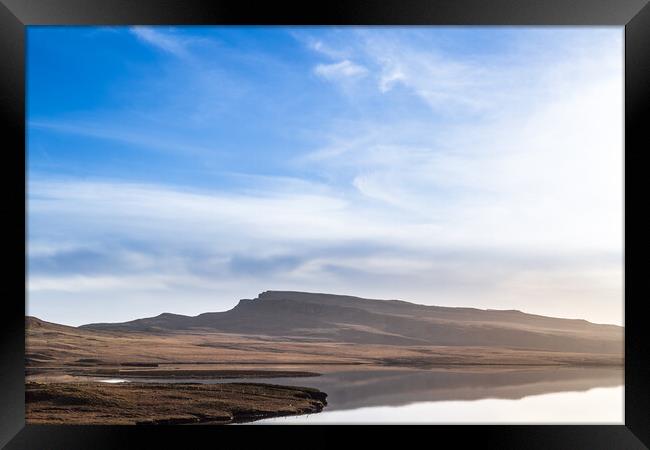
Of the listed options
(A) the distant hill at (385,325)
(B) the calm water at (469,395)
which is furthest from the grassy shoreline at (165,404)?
(A) the distant hill at (385,325)

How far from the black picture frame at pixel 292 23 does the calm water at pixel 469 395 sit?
22.8 ft

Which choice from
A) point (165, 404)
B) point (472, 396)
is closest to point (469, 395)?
point (472, 396)

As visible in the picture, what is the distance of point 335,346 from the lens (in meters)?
31.4

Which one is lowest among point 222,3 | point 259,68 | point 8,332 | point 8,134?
point 8,332

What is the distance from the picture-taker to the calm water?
1366cm

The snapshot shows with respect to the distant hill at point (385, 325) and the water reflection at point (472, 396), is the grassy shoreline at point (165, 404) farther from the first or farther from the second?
the distant hill at point (385, 325)

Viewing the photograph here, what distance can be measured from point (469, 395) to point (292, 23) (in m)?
16.4

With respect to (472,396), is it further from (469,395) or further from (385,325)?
(385,325)

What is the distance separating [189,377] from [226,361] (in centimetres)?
660

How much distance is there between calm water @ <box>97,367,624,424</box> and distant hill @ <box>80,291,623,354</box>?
545 cm

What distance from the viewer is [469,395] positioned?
17.8 metres

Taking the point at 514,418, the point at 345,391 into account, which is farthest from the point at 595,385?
the point at 345,391

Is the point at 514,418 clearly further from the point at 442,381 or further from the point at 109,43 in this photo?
the point at 109,43

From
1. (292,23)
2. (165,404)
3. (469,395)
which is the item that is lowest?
(469,395)
